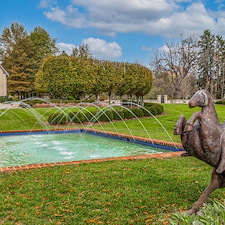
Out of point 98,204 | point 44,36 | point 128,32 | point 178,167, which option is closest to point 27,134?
point 178,167

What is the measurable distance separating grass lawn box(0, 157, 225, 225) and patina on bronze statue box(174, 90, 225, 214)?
89 centimetres

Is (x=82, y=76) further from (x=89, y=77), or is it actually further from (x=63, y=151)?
(x=63, y=151)

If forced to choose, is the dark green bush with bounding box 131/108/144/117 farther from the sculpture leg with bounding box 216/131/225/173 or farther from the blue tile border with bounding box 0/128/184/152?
the sculpture leg with bounding box 216/131/225/173

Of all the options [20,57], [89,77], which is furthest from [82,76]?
[20,57]

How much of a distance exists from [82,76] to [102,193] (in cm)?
1472

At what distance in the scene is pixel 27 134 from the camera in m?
13.3

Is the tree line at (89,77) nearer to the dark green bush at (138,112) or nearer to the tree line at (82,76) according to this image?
the tree line at (82,76)

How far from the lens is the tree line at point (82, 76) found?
718 inches

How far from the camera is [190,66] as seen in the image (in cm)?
4588

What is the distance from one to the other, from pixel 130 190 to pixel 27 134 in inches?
389

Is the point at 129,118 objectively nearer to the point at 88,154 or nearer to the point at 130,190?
the point at 88,154

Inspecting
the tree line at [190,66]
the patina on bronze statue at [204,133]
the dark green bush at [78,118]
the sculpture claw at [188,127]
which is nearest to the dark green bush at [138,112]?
the dark green bush at [78,118]

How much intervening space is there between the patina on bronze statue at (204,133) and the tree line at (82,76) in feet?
51.4

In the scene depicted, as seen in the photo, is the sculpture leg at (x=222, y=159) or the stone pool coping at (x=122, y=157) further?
the stone pool coping at (x=122, y=157)
